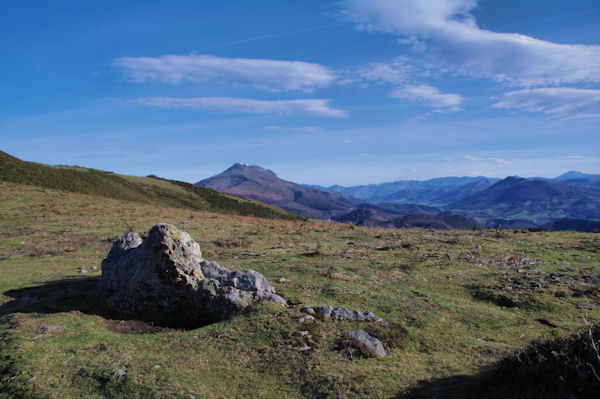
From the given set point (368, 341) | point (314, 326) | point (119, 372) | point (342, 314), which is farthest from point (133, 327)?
point (368, 341)

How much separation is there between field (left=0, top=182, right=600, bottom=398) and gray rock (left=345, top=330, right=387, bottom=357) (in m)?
0.30

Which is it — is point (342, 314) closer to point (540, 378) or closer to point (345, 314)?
point (345, 314)

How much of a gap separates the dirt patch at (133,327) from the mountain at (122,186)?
4609 centimetres

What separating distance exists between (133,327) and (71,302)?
3.46m

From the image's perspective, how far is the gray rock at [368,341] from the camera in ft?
25.8

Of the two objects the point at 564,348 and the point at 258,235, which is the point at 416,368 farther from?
the point at 258,235

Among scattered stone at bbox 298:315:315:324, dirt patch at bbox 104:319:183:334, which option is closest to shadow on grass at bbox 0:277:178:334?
dirt patch at bbox 104:319:183:334

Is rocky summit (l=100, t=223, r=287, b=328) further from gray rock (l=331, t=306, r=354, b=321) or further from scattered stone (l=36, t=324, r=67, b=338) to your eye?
scattered stone (l=36, t=324, r=67, b=338)

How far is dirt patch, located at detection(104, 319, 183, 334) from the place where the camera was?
9.88m

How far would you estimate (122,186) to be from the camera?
65.8 m

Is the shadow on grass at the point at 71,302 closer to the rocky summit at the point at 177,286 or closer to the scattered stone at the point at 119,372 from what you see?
the rocky summit at the point at 177,286

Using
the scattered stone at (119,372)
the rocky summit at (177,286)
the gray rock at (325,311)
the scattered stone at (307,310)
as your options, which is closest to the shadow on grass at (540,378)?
the gray rock at (325,311)

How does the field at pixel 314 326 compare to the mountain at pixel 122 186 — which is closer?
the field at pixel 314 326

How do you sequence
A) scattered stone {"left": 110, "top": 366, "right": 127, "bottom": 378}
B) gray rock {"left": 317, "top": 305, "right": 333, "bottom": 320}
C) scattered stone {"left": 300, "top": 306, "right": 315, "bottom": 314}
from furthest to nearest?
scattered stone {"left": 300, "top": 306, "right": 315, "bottom": 314}
gray rock {"left": 317, "top": 305, "right": 333, "bottom": 320}
scattered stone {"left": 110, "top": 366, "right": 127, "bottom": 378}
